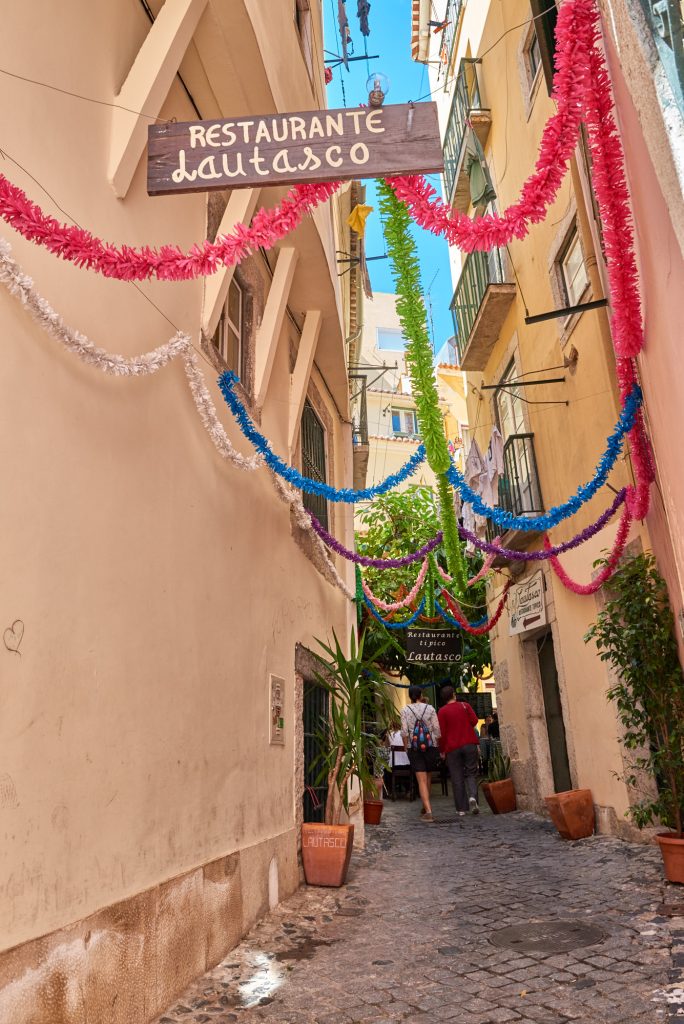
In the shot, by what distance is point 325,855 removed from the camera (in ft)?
21.3

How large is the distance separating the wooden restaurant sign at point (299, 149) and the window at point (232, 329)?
8.93 ft

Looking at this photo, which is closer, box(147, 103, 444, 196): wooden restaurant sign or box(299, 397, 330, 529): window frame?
box(147, 103, 444, 196): wooden restaurant sign

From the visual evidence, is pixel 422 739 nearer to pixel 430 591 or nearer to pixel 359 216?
pixel 430 591

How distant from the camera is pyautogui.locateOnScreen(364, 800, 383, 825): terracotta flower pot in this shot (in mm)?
10281

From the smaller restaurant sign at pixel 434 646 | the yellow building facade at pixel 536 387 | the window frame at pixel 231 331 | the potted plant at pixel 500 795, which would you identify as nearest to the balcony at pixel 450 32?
the yellow building facade at pixel 536 387

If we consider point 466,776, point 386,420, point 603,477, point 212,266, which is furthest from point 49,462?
point 386,420

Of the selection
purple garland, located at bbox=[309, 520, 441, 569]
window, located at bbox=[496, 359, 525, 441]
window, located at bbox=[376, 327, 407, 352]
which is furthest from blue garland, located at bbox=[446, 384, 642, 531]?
window, located at bbox=[376, 327, 407, 352]

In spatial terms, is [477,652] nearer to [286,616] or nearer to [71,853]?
[286,616]

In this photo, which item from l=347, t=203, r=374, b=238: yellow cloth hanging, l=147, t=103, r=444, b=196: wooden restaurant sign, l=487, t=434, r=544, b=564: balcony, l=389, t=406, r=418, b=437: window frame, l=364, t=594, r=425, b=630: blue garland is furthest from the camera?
l=389, t=406, r=418, b=437: window frame

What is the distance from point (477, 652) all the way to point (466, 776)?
231 inches

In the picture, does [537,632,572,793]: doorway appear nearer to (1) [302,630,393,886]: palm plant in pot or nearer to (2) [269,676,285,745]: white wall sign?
(1) [302,630,393,886]: palm plant in pot

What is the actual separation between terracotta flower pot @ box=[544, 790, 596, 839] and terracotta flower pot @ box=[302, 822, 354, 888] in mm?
2680

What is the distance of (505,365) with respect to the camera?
478 inches

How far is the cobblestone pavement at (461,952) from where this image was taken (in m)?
3.53
